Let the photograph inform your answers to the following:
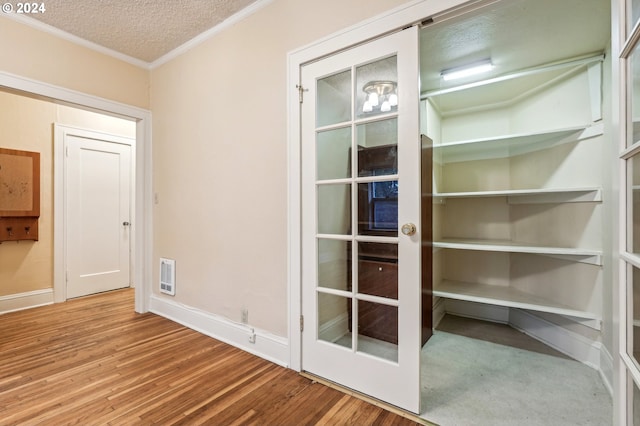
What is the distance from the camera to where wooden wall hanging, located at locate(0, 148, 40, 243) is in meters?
3.13

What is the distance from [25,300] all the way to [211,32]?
3620mm

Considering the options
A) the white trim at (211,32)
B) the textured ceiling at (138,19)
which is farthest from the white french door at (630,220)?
the textured ceiling at (138,19)

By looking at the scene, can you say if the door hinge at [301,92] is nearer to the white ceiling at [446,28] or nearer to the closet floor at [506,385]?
the white ceiling at [446,28]

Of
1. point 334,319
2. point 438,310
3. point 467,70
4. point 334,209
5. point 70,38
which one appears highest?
point 70,38

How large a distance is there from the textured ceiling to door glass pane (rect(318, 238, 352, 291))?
2007mm

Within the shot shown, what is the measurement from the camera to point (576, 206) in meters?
2.25

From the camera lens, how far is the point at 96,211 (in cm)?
388

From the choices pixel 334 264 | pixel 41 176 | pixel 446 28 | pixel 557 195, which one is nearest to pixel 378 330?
pixel 334 264

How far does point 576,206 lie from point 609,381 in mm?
1222

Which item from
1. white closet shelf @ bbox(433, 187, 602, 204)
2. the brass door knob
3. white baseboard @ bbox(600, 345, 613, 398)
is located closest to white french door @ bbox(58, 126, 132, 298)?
the brass door knob

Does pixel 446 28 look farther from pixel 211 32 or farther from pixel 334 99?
pixel 211 32

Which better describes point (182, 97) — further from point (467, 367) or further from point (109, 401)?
point (467, 367)

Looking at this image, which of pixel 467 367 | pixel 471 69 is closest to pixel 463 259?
pixel 467 367

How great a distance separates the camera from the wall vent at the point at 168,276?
297cm
